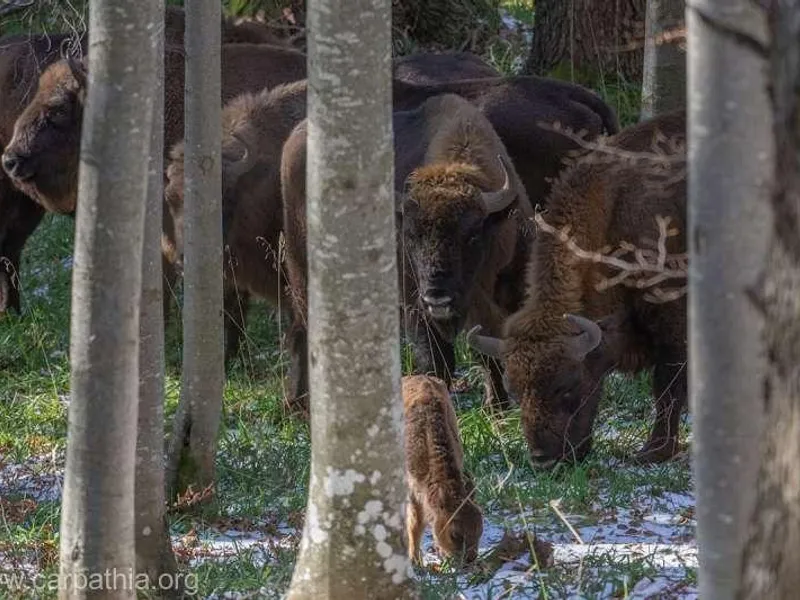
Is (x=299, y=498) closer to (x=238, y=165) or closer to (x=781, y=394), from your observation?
(x=238, y=165)

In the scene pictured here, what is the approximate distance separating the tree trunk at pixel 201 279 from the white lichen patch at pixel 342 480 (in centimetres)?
237

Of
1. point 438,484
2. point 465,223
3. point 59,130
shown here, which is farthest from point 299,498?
point 59,130

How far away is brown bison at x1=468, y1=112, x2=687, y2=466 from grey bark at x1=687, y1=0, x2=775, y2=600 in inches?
188

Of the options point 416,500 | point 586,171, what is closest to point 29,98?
point 586,171

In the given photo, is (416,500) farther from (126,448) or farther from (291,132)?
(291,132)

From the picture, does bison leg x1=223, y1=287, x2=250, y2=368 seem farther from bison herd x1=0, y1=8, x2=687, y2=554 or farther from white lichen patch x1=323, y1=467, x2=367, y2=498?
white lichen patch x1=323, y1=467, x2=367, y2=498

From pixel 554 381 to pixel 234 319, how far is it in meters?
3.47

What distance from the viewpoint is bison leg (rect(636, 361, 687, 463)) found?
8680mm

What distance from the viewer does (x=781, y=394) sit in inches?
141

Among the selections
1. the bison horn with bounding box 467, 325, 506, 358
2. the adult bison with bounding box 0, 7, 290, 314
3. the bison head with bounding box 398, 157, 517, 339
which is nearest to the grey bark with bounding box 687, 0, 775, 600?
the bison horn with bounding box 467, 325, 506, 358

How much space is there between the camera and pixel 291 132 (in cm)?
1088

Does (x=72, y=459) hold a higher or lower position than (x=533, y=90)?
lower

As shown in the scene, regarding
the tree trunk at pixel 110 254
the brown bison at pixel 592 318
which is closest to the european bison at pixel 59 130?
the brown bison at pixel 592 318

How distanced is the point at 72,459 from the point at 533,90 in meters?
6.88
